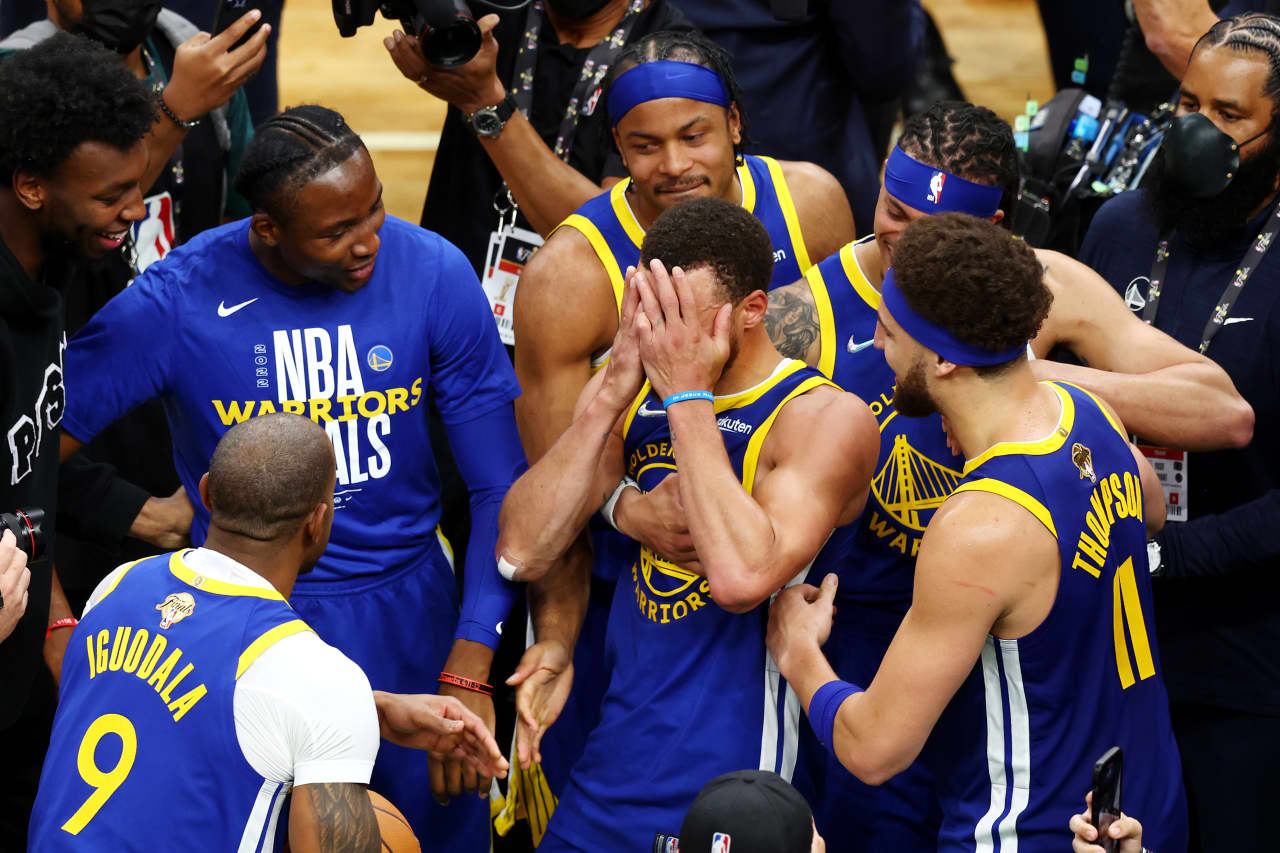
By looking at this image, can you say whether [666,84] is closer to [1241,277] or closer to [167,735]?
[1241,277]

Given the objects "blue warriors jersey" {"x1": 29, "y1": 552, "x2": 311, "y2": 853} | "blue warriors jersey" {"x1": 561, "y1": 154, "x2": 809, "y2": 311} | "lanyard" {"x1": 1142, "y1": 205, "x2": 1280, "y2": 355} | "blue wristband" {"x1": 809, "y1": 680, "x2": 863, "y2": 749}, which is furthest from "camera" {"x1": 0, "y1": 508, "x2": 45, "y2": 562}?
"lanyard" {"x1": 1142, "y1": 205, "x2": 1280, "y2": 355}

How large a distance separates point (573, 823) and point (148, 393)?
1.41 metres

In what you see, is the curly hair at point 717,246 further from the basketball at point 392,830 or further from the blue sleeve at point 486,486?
the basketball at point 392,830

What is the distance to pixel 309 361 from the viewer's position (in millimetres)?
3332

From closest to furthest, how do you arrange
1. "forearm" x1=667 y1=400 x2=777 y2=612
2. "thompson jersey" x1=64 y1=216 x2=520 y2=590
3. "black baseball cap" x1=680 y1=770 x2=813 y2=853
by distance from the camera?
1. "black baseball cap" x1=680 y1=770 x2=813 y2=853
2. "forearm" x1=667 y1=400 x2=777 y2=612
3. "thompson jersey" x1=64 y1=216 x2=520 y2=590

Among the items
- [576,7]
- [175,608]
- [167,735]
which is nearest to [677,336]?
[175,608]

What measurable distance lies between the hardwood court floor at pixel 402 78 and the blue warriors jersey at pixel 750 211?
4.58 meters

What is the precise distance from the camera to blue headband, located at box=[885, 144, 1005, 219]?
336 centimetres

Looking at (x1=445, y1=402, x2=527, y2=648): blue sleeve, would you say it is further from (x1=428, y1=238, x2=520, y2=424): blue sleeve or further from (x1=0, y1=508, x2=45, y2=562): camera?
(x1=0, y1=508, x2=45, y2=562): camera

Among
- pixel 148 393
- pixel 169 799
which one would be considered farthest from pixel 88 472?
pixel 169 799

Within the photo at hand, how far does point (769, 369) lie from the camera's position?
3023 millimetres

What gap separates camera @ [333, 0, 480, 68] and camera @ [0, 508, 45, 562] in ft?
5.52

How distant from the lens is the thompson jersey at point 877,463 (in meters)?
3.18

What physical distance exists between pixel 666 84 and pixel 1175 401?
149cm
